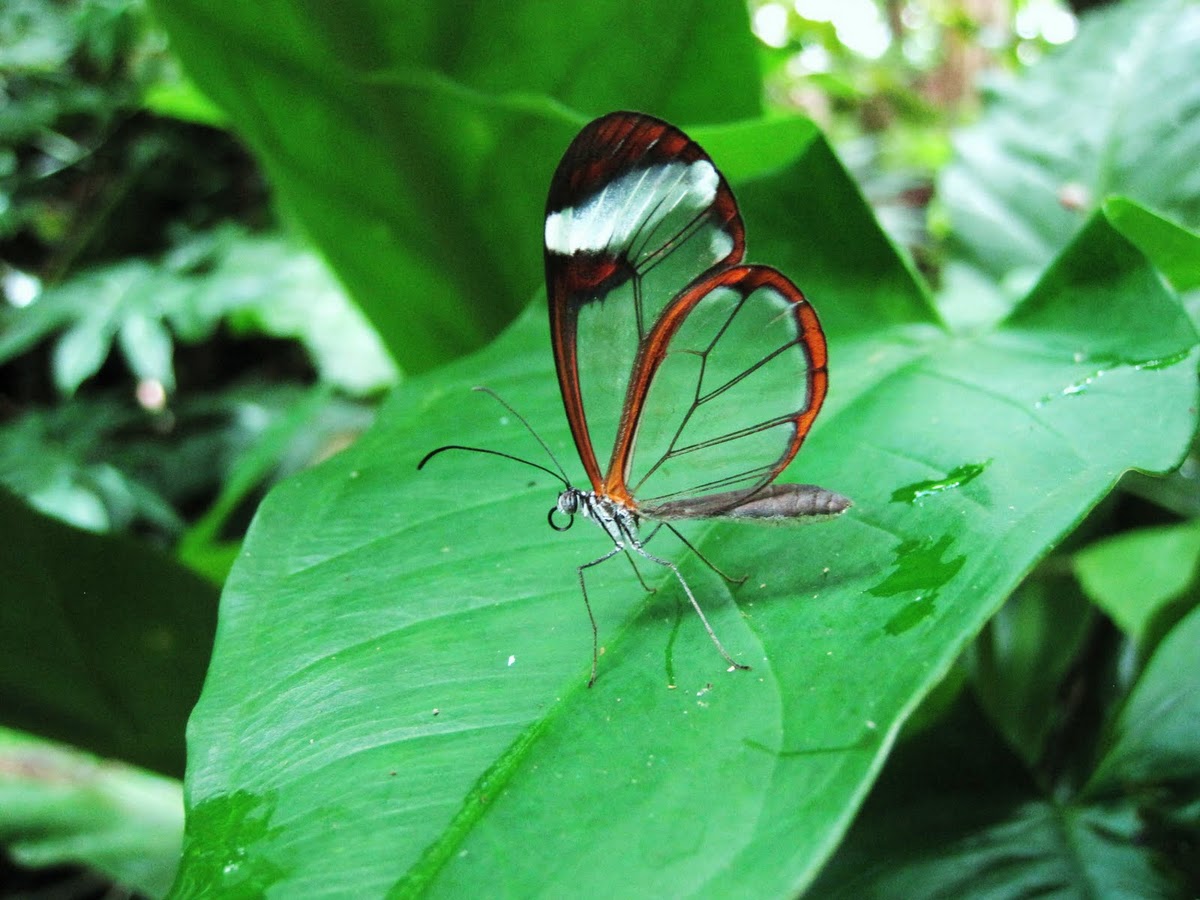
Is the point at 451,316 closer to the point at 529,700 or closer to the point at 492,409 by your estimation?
the point at 492,409

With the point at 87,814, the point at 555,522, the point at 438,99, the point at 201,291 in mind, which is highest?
the point at 438,99

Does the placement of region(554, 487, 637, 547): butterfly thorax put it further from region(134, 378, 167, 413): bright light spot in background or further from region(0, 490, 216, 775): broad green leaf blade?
region(134, 378, 167, 413): bright light spot in background

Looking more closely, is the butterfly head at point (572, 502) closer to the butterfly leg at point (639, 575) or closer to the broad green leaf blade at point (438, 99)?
the butterfly leg at point (639, 575)

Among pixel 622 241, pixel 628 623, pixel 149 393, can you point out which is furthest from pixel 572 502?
pixel 149 393

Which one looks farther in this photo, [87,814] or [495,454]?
[87,814]

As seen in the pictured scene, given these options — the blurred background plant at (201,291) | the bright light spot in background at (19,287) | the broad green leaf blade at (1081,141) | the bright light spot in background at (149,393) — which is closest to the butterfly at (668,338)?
the blurred background plant at (201,291)

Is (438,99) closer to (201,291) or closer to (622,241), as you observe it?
(622,241)

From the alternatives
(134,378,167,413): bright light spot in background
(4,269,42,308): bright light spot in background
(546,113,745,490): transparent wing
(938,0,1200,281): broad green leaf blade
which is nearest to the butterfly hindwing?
(546,113,745,490): transparent wing
